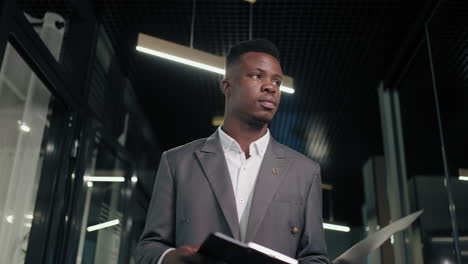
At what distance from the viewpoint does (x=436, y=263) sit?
3.71 metres

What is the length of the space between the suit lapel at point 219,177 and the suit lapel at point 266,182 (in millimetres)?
38

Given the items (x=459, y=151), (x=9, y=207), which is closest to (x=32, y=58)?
(x=9, y=207)

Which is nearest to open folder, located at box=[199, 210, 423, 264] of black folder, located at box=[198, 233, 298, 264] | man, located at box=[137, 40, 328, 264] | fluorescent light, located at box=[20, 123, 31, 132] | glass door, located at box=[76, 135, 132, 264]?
black folder, located at box=[198, 233, 298, 264]

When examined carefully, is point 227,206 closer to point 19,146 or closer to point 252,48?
point 252,48

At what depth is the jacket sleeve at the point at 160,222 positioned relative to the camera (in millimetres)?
1084

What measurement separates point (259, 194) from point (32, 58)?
88.1 inches

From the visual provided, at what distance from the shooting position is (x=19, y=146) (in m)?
2.92

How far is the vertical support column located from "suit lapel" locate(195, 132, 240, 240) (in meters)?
3.78

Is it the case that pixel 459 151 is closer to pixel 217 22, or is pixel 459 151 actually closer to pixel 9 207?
pixel 217 22

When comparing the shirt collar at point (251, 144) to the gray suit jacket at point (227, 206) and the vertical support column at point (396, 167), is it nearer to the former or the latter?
the gray suit jacket at point (227, 206)

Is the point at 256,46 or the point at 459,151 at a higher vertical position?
the point at 459,151

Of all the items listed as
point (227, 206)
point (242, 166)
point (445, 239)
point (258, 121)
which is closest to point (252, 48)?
point (258, 121)

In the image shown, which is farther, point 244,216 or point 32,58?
point 32,58

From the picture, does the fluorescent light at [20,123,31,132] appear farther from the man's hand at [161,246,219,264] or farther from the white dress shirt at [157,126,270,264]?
the man's hand at [161,246,219,264]
